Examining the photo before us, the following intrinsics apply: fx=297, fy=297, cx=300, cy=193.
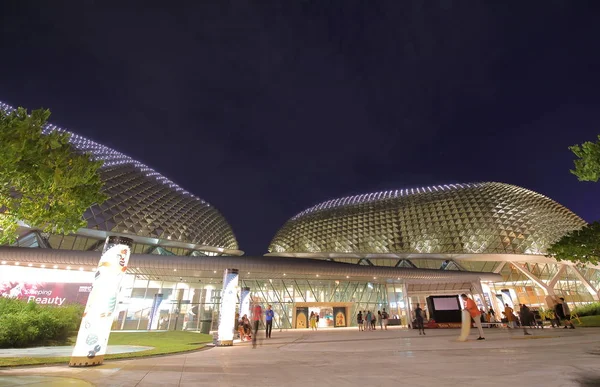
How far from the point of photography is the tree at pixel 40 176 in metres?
8.13

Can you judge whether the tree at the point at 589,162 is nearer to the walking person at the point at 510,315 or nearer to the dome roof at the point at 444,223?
the walking person at the point at 510,315

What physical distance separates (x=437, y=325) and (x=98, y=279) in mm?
30415

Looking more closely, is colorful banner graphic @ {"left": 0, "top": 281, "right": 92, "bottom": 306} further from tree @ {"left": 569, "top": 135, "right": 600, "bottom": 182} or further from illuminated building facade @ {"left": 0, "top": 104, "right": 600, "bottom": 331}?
tree @ {"left": 569, "top": 135, "right": 600, "bottom": 182}

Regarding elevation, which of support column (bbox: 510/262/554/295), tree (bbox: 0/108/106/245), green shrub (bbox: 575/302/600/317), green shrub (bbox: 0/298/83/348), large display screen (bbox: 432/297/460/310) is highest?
support column (bbox: 510/262/554/295)

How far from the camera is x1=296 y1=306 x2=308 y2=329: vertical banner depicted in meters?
33.7

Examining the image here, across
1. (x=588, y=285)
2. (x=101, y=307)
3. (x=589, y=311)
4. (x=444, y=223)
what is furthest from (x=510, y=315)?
(x=588, y=285)

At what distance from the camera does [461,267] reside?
51344mm

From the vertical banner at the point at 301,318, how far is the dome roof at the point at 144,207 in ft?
65.4

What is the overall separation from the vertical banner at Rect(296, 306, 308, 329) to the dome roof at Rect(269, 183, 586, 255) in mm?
25695

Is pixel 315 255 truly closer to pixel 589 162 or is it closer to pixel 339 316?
pixel 339 316

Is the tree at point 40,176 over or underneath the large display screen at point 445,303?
over

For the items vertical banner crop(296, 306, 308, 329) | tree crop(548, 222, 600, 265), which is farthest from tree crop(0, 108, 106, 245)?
vertical banner crop(296, 306, 308, 329)

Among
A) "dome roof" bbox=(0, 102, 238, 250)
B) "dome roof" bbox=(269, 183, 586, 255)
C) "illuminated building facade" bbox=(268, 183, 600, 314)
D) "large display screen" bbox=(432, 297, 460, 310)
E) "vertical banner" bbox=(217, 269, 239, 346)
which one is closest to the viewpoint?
"vertical banner" bbox=(217, 269, 239, 346)

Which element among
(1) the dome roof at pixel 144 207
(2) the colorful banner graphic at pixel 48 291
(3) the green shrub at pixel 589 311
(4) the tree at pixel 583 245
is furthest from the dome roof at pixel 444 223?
(2) the colorful banner graphic at pixel 48 291
